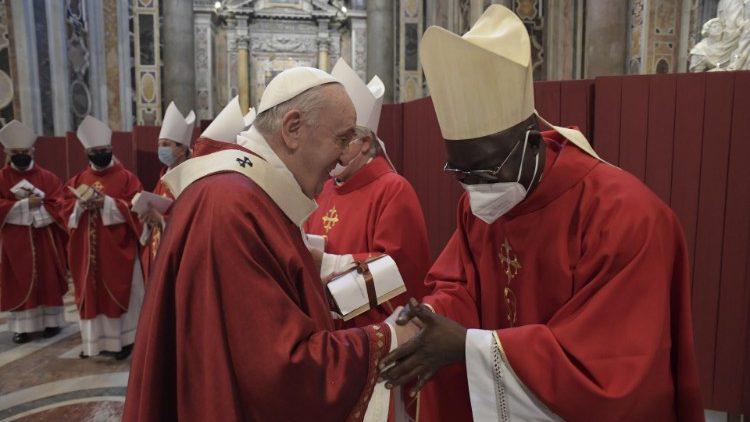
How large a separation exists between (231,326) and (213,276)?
0.13m

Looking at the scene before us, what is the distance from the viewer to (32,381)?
15.0 ft

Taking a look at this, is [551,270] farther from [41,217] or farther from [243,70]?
[243,70]

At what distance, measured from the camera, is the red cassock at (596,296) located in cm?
144

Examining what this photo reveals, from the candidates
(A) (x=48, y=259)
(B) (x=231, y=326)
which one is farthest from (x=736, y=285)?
(A) (x=48, y=259)

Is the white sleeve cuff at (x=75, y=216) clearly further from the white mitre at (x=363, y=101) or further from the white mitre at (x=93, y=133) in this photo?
the white mitre at (x=363, y=101)

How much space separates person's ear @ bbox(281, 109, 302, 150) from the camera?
61.1 inches

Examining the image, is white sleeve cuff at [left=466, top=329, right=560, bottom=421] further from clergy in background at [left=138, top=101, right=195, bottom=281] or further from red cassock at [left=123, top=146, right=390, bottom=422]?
clergy in background at [left=138, top=101, right=195, bottom=281]

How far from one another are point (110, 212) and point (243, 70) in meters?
11.1

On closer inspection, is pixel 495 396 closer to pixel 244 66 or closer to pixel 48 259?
pixel 48 259

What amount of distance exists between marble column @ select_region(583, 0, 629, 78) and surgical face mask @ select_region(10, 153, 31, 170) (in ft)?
23.0

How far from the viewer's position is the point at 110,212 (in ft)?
17.3

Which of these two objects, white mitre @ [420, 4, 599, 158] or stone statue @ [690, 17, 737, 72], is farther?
stone statue @ [690, 17, 737, 72]

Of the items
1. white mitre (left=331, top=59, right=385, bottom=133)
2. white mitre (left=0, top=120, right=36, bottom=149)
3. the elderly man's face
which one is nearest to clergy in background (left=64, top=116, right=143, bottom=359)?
white mitre (left=0, top=120, right=36, bottom=149)

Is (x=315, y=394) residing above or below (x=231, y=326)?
below
